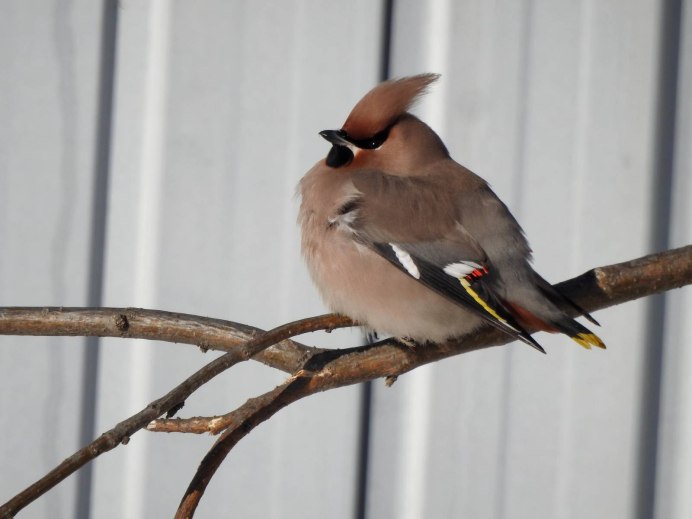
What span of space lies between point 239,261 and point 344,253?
0.95m

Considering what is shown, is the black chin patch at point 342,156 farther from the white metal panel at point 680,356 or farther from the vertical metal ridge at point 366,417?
the white metal panel at point 680,356

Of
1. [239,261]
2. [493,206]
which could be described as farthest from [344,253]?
[239,261]

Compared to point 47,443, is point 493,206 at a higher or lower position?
higher

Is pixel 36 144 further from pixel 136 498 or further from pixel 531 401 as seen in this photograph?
pixel 531 401

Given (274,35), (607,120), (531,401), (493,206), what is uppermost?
(274,35)

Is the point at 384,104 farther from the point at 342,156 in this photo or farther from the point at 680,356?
the point at 680,356

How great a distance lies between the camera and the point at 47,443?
289 centimetres

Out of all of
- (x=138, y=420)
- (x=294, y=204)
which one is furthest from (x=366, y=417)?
(x=138, y=420)

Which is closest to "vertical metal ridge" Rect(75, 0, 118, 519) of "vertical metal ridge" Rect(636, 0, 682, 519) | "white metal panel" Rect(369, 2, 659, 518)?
"white metal panel" Rect(369, 2, 659, 518)

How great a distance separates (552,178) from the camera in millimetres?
2936

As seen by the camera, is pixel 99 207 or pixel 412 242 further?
pixel 99 207

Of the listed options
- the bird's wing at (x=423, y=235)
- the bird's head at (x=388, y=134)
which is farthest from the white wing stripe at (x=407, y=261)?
the bird's head at (x=388, y=134)

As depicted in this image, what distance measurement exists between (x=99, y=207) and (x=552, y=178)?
1.52 metres

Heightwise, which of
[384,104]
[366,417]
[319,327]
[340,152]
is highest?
[384,104]
